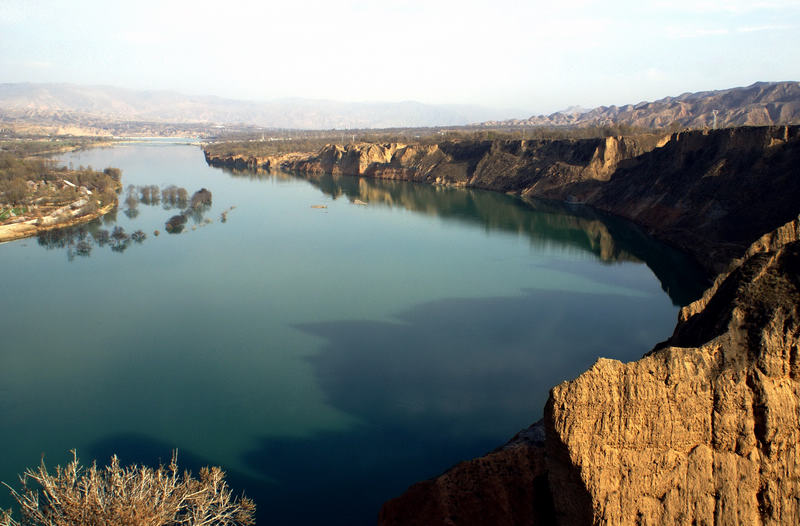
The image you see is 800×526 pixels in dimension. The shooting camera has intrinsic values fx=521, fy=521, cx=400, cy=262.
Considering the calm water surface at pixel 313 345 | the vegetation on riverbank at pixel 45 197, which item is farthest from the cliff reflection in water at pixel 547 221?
the vegetation on riverbank at pixel 45 197

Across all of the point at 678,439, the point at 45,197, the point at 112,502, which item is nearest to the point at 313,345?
the point at 112,502

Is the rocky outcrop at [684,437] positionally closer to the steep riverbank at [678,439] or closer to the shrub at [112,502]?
the steep riverbank at [678,439]

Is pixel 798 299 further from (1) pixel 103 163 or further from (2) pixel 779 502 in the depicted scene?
(1) pixel 103 163

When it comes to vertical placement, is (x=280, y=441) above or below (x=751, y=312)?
below

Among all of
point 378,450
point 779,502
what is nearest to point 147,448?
point 378,450

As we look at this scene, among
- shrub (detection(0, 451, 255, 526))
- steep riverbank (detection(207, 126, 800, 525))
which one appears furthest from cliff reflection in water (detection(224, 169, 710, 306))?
shrub (detection(0, 451, 255, 526))

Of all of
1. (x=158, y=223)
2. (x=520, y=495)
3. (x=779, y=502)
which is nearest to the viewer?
(x=779, y=502)

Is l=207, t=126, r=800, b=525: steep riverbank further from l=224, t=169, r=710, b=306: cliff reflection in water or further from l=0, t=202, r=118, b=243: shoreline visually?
l=0, t=202, r=118, b=243: shoreline
